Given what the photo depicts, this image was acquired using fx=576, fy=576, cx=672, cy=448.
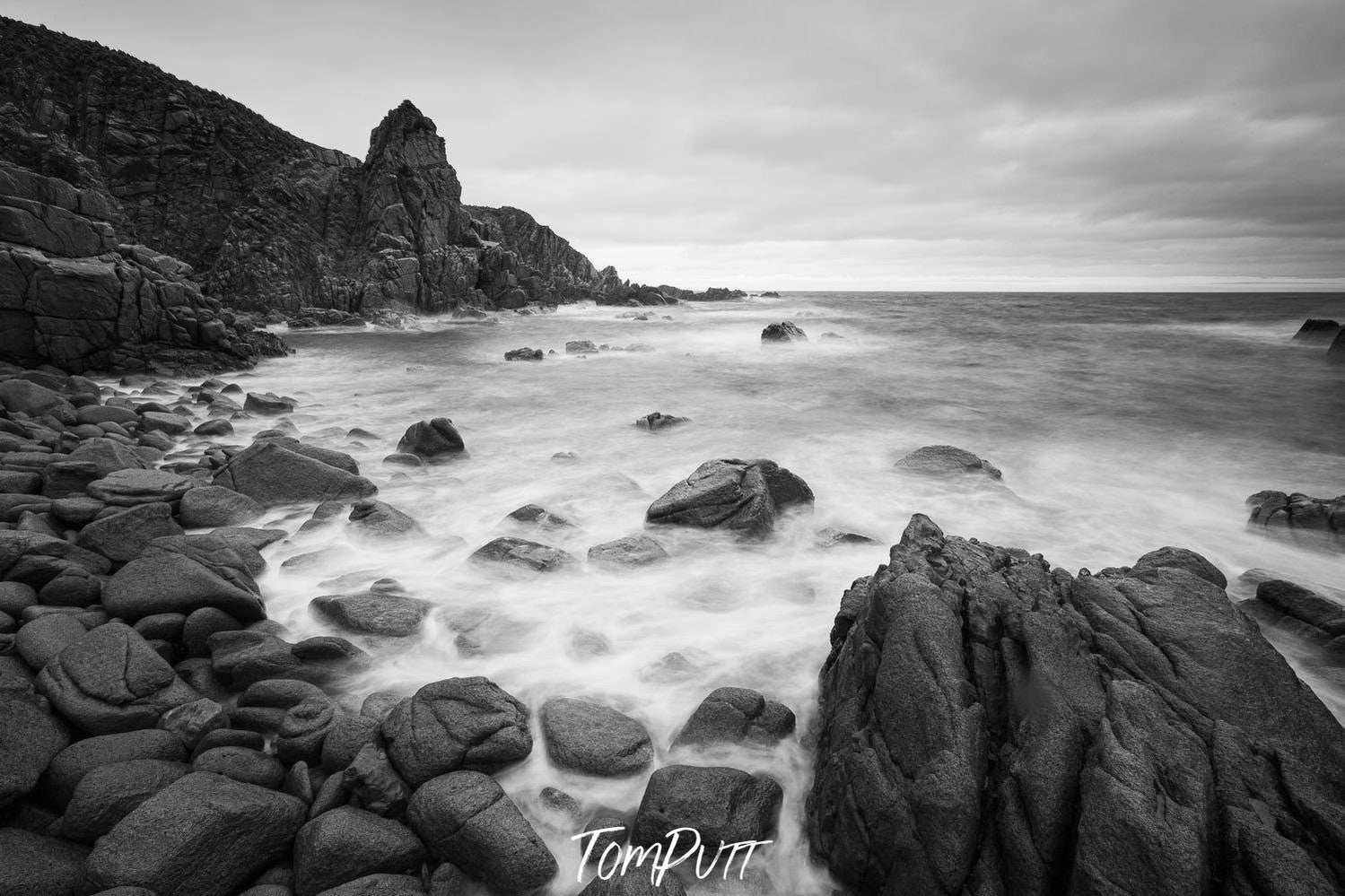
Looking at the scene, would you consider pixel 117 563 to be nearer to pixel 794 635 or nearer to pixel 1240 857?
pixel 794 635

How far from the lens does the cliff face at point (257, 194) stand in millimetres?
46969

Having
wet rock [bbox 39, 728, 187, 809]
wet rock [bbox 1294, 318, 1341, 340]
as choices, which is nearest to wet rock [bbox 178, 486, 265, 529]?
wet rock [bbox 39, 728, 187, 809]

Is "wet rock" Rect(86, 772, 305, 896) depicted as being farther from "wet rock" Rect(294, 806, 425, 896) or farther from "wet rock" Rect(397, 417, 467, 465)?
"wet rock" Rect(397, 417, 467, 465)

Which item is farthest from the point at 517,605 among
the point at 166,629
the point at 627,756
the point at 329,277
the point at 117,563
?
the point at 329,277

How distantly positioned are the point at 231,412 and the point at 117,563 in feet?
32.1

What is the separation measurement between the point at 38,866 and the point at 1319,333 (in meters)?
46.1

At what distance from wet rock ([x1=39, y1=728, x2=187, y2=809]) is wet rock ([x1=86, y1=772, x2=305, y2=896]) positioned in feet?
1.62

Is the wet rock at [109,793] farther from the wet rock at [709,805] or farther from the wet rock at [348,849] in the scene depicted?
the wet rock at [709,805]

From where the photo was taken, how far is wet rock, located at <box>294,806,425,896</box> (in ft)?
10.3

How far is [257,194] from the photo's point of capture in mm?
53438

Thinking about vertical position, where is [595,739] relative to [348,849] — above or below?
below

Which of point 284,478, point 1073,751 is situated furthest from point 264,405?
point 1073,751

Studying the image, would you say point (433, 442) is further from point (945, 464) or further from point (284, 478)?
point (945, 464)

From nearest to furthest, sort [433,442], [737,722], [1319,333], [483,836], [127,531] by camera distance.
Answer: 1. [483,836]
2. [737,722]
3. [127,531]
4. [433,442]
5. [1319,333]
